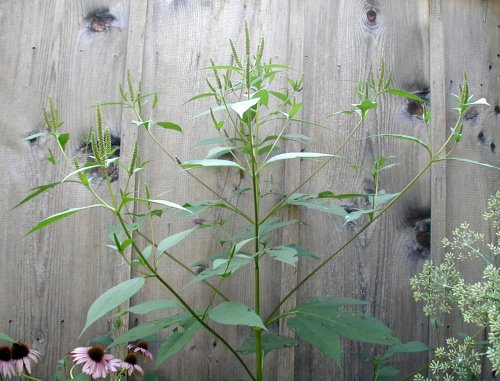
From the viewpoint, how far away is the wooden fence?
183 centimetres

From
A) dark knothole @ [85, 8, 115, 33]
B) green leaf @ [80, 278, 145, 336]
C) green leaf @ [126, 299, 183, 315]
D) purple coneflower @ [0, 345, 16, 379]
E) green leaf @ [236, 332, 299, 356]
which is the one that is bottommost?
purple coneflower @ [0, 345, 16, 379]

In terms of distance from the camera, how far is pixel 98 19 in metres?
1.94

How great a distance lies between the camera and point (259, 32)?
1971 millimetres

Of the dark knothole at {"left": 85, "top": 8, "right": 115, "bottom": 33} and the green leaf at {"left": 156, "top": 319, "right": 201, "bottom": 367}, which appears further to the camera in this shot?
the dark knothole at {"left": 85, "top": 8, "right": 115, "bottom": 33}

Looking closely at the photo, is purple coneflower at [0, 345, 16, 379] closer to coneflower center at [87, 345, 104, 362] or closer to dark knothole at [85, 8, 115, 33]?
coneflower center at [87, 345, 104, 362]

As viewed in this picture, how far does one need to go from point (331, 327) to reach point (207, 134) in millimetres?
791

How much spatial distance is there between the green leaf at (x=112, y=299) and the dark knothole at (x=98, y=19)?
1087mm

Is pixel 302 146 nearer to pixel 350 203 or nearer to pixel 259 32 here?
pixel 350 203

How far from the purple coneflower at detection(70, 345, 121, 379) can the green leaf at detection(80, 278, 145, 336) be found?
0.43m

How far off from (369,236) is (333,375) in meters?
0.44

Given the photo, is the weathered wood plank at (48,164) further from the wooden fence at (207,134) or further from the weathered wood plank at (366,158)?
the weathered wood plank at (366,158)

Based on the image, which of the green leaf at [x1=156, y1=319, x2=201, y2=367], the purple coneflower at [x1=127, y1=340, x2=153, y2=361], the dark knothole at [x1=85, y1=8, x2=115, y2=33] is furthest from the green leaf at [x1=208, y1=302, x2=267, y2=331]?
the dark knothole at [x1=85, y1=8, x2=115, y2=33]

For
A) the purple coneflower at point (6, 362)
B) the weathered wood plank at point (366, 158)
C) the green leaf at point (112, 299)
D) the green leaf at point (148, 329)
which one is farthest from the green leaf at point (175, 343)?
the weathered wood plank at point (366, 158)

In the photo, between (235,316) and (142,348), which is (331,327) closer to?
(235,316)
